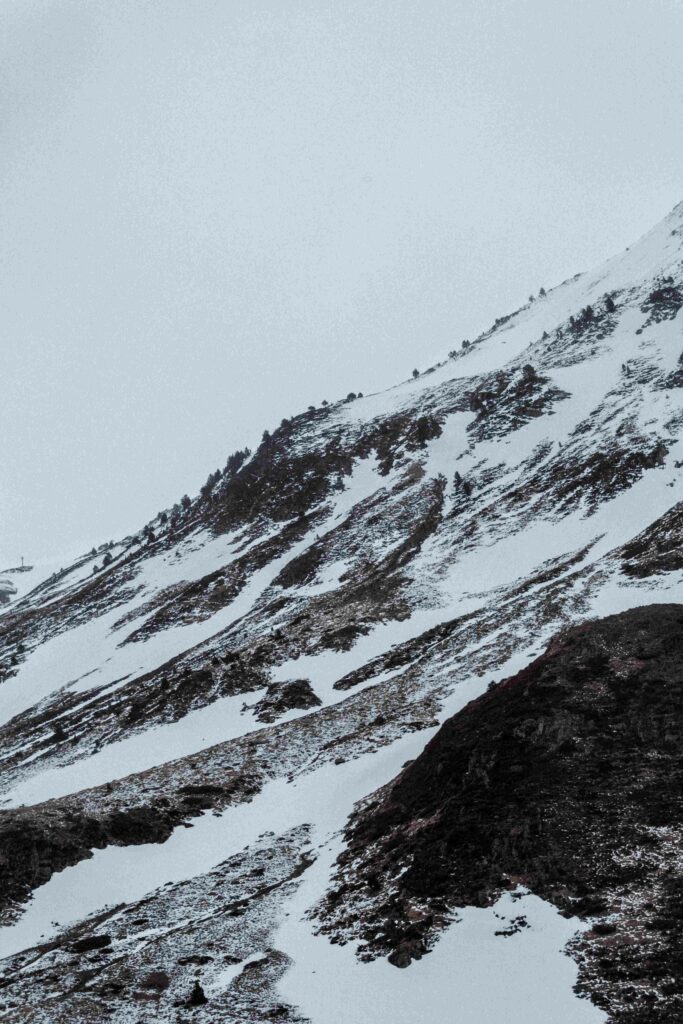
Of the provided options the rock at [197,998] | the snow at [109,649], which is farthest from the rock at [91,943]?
the snow at [109,649]

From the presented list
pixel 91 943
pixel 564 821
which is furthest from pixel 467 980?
pixel 91 943

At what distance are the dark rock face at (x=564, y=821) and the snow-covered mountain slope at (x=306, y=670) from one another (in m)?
0.89

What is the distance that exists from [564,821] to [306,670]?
122 ft

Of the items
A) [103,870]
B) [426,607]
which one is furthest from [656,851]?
[426,607]

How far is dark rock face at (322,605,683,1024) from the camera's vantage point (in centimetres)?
1798

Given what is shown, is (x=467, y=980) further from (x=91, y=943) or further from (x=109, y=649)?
(x=109, y=649)

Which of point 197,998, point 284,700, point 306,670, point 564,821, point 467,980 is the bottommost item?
point 284,700

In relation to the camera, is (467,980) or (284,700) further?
(284,700)

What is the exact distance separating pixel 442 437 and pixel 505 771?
4261 inches

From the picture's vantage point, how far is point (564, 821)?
923 inches

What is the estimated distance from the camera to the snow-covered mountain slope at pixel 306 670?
20.4 meters

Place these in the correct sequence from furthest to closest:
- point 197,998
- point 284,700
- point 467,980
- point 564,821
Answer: point 284,700 → point 564,821 → point 197,998 → point 467,980

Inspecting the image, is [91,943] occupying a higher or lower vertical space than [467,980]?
higher

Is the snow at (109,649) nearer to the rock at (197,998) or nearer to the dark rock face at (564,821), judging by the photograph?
the dark rock face at (564,821)
